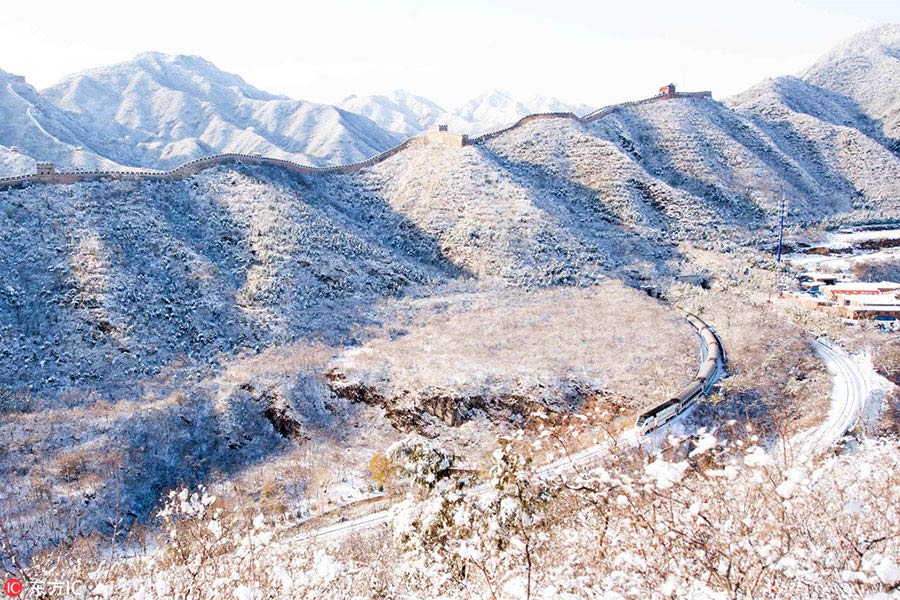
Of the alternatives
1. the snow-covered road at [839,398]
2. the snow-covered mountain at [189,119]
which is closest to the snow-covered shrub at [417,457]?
the snow-covered road at [839,398]

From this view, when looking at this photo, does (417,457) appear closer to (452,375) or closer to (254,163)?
(452,375)

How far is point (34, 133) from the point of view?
266 feet

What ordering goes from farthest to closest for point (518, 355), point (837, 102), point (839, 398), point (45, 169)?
point (837, 102) → point (45, 169) → point (518, 355) → point (839, 398)

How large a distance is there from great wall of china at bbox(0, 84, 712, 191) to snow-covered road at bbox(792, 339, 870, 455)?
3475cm

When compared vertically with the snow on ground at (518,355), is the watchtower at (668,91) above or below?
above

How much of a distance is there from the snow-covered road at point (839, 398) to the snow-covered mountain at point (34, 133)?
237 ft

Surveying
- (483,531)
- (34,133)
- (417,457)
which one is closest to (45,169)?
(417,457)

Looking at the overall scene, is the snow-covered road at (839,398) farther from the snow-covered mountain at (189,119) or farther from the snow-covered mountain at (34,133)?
the snow-covered mountain at (189,119)

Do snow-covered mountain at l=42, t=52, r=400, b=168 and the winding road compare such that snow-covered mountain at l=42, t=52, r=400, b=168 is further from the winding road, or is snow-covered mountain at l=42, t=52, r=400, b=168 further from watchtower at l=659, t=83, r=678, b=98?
the winding road

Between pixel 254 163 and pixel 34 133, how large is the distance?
54.6 m

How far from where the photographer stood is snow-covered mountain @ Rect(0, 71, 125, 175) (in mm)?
73938

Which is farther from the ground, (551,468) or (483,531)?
(483,531)

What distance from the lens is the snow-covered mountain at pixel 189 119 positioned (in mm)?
103000

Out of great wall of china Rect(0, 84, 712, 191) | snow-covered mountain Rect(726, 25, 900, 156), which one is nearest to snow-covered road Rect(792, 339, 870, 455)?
great wall of china Rect(0, 84, 712, 191)
